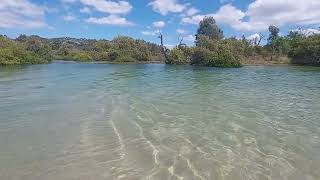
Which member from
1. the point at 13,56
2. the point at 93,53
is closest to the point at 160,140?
the point at 13,56

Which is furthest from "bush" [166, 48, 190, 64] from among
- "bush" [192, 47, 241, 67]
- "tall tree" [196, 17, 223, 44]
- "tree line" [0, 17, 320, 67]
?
"tall tree" [196, 17, 223, 44]

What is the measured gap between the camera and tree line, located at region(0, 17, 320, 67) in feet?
233

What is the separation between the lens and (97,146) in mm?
9797

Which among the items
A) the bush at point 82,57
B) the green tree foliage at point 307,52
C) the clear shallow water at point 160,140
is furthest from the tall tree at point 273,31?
the clear shallow water at point 160,140

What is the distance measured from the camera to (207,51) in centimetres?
7212

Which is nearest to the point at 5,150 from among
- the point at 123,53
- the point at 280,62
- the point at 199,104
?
the point at 199,104

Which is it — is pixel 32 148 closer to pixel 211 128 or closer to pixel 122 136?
pixel 122 136

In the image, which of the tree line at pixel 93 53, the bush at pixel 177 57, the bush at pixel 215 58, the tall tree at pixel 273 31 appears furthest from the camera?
the tall tree at pixel 273 31

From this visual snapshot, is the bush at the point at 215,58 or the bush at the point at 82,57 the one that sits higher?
the bush at the point at 215,58

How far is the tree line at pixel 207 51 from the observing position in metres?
70.9

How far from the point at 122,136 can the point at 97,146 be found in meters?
1.28

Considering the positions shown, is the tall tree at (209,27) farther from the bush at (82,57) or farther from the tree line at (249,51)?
the bush at (82,57)

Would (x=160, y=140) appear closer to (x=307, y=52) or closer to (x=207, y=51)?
(x=207, y=51)

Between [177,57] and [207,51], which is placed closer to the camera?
[207,51]
